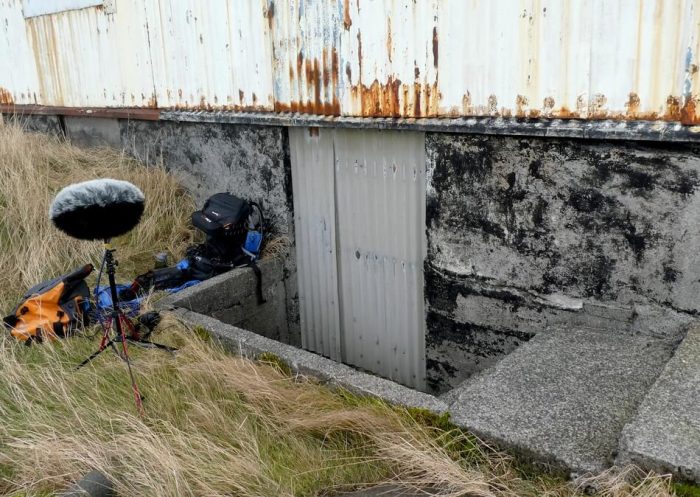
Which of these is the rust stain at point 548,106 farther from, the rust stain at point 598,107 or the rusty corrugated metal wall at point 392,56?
the rust stain at point 598,107

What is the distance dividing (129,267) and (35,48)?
4.45 metres

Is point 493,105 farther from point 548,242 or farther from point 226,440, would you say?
point 226,440

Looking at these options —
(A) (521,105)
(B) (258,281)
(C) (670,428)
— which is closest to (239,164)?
(B) (258,281)

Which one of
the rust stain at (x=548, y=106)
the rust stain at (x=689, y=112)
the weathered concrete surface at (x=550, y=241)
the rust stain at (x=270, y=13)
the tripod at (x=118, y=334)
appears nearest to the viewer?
the rust stain at (x=689, y=112)

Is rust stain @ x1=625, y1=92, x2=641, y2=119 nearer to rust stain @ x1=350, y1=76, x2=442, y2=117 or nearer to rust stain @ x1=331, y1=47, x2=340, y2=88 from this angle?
rust stain @ x1=350, y1=76, x2=442, y2=117

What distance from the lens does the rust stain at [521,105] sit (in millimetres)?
4090

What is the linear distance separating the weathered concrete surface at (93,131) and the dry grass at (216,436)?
12.5 ft

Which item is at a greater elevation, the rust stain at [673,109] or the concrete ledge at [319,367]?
the rust stain at [673,109]

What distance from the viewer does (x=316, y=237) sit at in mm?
6012

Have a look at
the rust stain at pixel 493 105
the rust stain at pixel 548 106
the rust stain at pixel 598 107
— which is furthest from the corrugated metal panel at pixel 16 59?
the rust stain at pixel 598 107

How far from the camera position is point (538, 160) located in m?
4.16

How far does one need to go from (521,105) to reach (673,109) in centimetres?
91

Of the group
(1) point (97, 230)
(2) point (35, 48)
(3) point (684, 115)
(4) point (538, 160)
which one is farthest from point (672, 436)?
(2) point (35, 48)

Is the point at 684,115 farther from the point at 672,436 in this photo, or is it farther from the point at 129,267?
the point at 129,267
